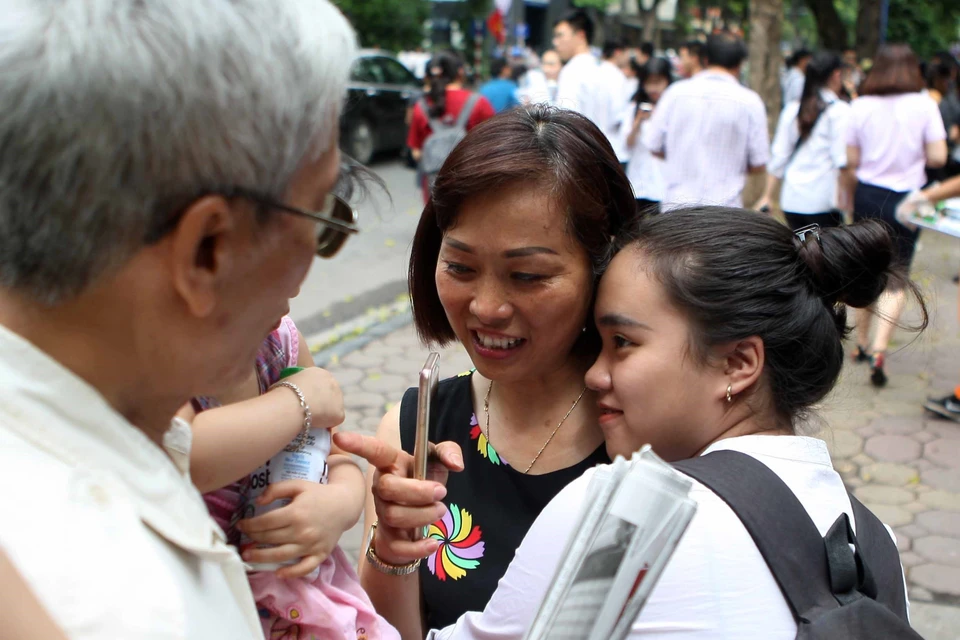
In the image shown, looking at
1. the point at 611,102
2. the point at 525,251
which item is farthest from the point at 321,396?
the point at 611,102

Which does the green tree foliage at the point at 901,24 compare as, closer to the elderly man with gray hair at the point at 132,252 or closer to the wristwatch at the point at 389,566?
the wristwatch at the point at 389,566

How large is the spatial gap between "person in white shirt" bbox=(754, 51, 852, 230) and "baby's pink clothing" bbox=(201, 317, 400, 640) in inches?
213

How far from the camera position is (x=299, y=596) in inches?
53.0

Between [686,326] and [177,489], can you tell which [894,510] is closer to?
[686,326]

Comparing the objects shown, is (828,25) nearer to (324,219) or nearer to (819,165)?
(819,165)

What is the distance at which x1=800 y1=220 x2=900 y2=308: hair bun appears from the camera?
5.31 feet

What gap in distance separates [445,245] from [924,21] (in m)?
36.2

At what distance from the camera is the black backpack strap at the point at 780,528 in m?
1.15

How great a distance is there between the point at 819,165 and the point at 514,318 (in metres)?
5.21

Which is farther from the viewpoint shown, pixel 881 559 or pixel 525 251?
Result: pixel 525 251

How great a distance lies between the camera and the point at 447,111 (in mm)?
7934

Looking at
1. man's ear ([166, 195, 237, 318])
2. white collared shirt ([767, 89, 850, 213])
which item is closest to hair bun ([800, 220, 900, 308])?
man's ear ([166, 195, 237, 318])

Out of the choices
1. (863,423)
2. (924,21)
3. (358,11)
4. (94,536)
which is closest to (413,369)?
(863,423)

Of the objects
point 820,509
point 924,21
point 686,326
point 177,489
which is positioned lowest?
point 924,21
